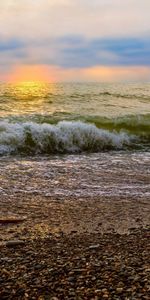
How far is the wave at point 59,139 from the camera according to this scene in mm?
12475

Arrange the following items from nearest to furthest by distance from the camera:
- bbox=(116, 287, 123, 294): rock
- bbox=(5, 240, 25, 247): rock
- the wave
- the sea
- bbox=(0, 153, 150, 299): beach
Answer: bbox=(116, 287, 123, 294): rock, bbox=(0, 153, 150, 299): beach, bbox=(5, 240, 25, 247): rock, the sea, the wave

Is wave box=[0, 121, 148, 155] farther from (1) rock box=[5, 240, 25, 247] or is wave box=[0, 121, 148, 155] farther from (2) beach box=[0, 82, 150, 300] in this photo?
(1) rock box=[5, 240, 25, 247]

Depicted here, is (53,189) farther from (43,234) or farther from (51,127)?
(51,127)

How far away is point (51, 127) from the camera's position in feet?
46.0

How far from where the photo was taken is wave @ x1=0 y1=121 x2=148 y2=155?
12.5 metres

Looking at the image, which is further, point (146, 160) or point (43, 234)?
point (146, 160)

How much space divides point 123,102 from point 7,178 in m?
19.1

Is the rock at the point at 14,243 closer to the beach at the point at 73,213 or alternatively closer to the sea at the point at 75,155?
the beach at the point at 73,213

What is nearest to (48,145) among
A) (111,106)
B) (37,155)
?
(37,155)

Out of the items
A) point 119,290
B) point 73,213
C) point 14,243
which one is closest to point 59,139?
point 73,213

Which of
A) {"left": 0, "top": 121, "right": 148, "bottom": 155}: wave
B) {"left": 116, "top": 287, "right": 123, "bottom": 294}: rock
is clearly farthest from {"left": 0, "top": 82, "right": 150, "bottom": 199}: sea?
{"left": 116, "top": 287, "right": 123, "bottom": 294}: rock

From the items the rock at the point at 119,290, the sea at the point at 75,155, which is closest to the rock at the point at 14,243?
the rock at the point at 119,290

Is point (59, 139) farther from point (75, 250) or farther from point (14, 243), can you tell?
point (75, 250)

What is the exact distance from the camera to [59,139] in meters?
13.4
